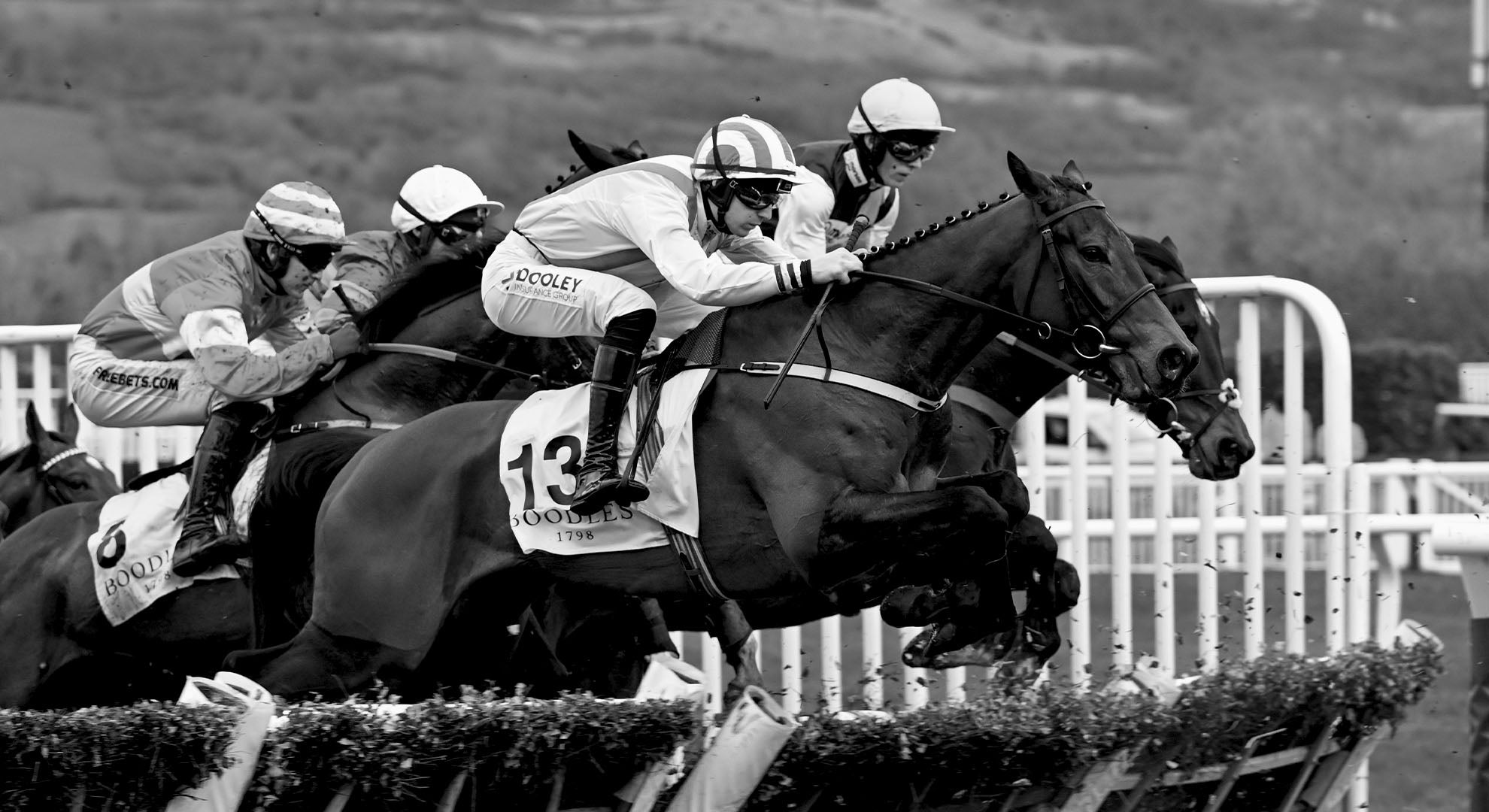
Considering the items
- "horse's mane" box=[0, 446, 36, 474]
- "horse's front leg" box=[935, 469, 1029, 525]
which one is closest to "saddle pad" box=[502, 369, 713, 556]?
"horse's front leg" box=[935, 469, 1029, 525]

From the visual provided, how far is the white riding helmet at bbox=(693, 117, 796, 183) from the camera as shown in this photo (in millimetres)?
5078

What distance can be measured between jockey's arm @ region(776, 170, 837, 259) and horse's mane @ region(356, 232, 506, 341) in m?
0.96

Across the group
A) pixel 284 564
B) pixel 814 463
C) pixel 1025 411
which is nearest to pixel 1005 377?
pixel 1025 411

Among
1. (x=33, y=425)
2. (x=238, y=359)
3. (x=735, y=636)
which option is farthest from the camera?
(x=33, y=425)

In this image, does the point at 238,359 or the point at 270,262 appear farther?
the point at 270,262

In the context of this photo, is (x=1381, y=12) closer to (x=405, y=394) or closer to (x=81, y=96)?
(x=81, y=96)

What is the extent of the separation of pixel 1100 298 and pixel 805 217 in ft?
5.01

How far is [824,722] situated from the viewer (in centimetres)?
461

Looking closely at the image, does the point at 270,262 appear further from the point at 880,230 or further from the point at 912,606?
the point at 912,606

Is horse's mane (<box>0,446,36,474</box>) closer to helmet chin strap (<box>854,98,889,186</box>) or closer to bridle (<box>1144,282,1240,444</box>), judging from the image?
helmet chin strap (<box>854,98,889,186</box>)

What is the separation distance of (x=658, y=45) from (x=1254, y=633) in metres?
60.5

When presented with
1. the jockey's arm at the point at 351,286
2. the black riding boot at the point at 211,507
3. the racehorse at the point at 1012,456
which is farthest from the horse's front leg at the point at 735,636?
the jockey's arm at the point at 351,286

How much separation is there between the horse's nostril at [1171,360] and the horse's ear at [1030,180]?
1.76 feet

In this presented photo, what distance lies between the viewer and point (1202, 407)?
5.73 metres
